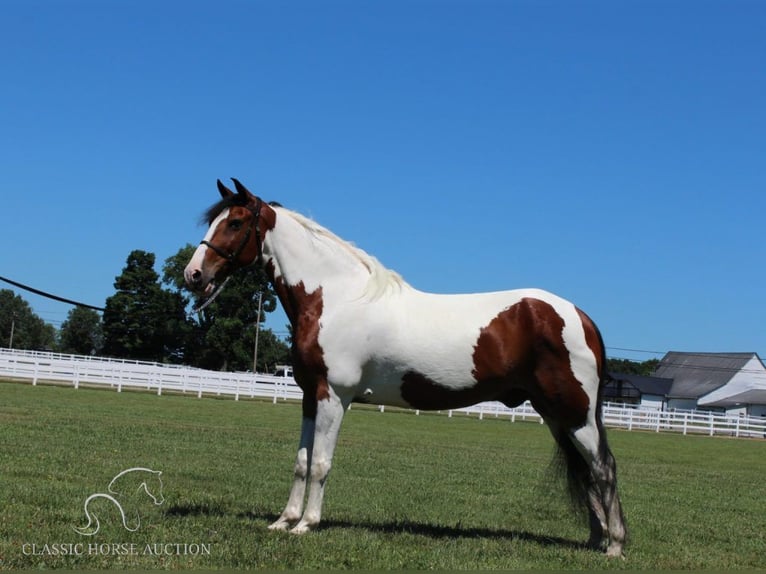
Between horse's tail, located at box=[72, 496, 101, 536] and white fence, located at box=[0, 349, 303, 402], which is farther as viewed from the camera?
white fence, located at box=[0, 349, 303, 402]

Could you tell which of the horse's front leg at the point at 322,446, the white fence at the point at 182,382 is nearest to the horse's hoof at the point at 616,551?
the horse's front leg at the point at 322,446

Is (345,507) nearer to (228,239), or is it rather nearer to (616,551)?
(616,551)

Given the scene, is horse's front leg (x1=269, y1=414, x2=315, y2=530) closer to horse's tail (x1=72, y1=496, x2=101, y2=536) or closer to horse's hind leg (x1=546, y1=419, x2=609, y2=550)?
horse's tail (x1=72, y1=496, x2=101, y2=536)

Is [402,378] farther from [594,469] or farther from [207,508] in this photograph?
[207,508]

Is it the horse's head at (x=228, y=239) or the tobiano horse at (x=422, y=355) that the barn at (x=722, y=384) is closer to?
the tobiano horse at (x=422, y=355)

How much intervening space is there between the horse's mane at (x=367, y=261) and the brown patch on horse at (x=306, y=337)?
47 cm

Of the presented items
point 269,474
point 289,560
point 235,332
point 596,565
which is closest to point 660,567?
point 596,565

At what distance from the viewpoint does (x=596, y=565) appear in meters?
6.21

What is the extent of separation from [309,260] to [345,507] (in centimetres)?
287

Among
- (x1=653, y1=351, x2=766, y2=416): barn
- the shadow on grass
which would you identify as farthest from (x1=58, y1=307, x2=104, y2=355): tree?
the shadow on grass

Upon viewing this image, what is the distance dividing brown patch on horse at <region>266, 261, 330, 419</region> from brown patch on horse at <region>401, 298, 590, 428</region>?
741 millimetres

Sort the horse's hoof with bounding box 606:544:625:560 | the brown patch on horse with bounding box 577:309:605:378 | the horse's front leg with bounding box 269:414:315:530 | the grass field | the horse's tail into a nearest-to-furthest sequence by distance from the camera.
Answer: the grass field → the horse's tail → the horse's hoof with bounding box 606:544:625:560 → the horse's front leg with bounding box 269:414:315:530 → the brown patch on horse with bounding box 577:309:605:378

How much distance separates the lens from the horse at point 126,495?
20.0 ft

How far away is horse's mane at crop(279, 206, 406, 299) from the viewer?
707 centimetres
